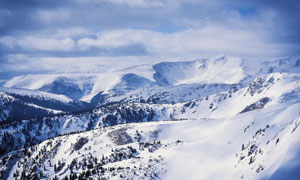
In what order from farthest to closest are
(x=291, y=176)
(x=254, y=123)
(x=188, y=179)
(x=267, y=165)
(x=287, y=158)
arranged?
(x=254, y=123) → (x=188, y=179) → (x=267, y=165) → (x=287, y=158) → (x=291, y=176)

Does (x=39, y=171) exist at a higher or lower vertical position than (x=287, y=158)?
lower

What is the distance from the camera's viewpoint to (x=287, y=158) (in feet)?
214

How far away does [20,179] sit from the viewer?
184 meters

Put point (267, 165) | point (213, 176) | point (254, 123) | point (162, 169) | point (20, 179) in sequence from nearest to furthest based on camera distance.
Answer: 1. point (267, 165)
2. point (213, 176)
3. point (162, 169)
4. point (254, 123)
5. point (20, 179)

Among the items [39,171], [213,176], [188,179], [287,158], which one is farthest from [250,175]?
[39,171]

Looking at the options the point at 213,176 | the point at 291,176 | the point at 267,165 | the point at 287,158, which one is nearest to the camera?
the point at 291,176

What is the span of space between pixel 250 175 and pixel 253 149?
73.9ft

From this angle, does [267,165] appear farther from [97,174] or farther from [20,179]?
[20,179]

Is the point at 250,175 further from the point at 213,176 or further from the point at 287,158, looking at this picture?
the point at 213,176

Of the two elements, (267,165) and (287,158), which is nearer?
(287,158)

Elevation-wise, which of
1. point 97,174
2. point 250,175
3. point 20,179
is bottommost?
point 20,179

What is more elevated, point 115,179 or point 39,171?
point 115,179

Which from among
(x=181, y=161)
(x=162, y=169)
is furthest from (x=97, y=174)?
(x=181, y=161)

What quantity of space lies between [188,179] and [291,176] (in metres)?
51.3
